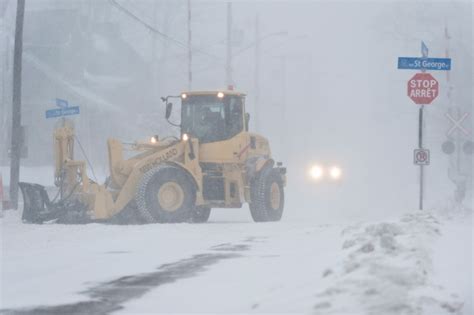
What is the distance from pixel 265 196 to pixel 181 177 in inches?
97.5

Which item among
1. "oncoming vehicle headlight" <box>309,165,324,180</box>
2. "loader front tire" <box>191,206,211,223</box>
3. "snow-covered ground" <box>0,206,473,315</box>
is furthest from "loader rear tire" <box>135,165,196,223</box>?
"oncoming vehicle headlight" <box>309,165,324,180</box>

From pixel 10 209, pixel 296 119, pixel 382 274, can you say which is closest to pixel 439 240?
pixel 382 274

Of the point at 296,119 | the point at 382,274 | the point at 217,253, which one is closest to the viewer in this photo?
the point at 382,274

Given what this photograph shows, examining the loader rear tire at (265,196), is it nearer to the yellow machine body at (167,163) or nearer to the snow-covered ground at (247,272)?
the yellow machine body at (167,163)

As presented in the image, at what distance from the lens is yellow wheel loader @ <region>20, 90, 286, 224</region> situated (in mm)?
19203

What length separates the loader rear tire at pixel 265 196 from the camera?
21125 mm

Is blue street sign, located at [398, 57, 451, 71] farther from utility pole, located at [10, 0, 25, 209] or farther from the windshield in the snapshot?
utility pole, located at [10, 0, 25, 209]

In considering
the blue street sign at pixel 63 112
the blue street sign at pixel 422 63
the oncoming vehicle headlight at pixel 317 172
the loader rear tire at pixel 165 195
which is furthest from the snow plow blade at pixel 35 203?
the oncoming vehicle headlight at pixel 317 172

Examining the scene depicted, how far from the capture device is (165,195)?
769 inches

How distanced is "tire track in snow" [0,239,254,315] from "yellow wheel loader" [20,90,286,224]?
20.2 feet

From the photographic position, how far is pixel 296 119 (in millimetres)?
85062

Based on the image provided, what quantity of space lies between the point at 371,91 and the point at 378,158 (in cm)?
2172

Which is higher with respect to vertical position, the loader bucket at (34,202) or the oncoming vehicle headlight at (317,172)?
the oncoming vehicle headlight at (317,172)

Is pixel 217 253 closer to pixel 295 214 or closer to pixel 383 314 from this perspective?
pixel 383 314
